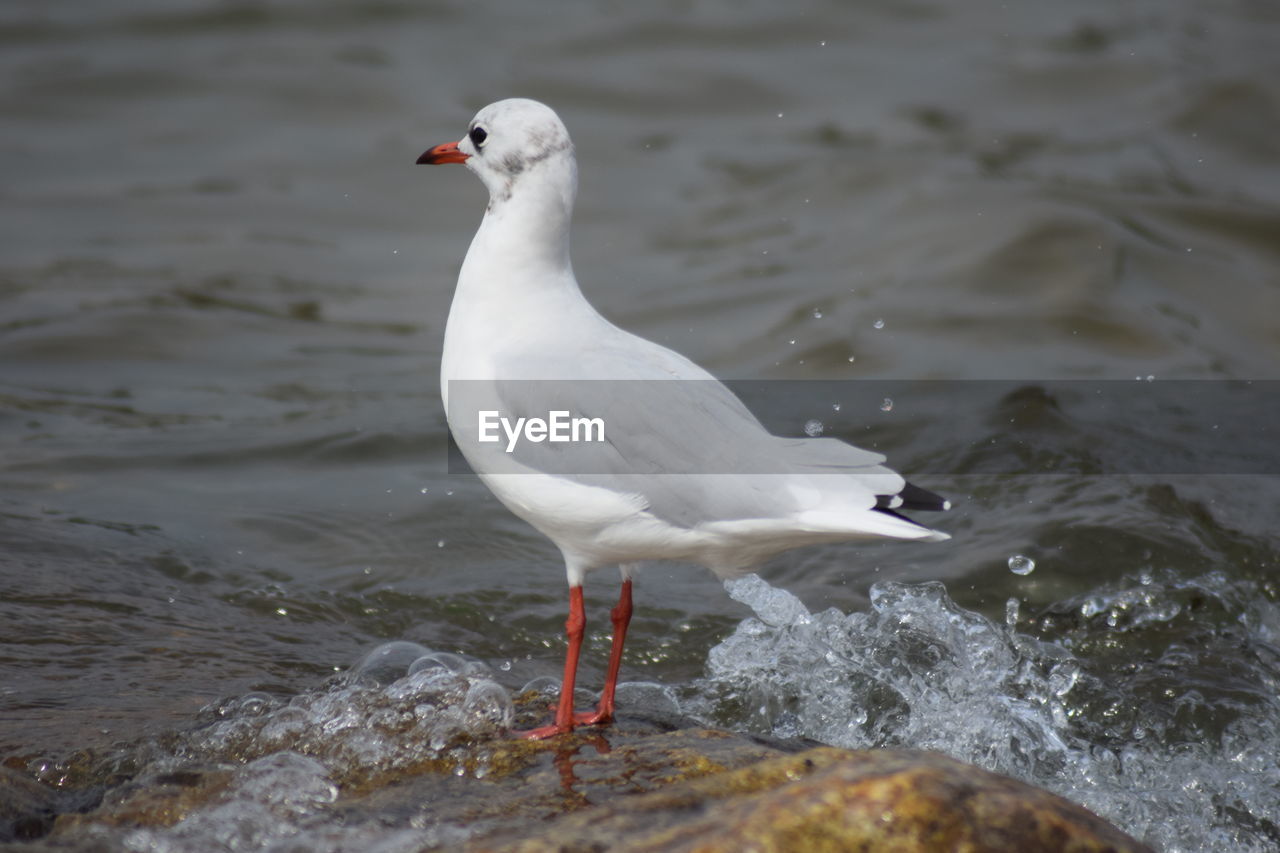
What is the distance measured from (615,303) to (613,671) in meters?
5.42

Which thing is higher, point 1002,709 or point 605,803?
point 605,803

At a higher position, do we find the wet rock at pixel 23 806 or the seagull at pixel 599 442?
the seagull at pixel 599 442

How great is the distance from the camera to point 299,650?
15.9 ft

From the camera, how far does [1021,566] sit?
574cm

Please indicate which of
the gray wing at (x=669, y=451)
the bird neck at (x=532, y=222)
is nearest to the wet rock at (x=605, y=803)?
the gray wing at (x=669, y=451)

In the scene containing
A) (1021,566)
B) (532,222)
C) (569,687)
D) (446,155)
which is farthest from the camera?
(1021,566)

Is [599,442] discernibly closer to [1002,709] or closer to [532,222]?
[532,222]

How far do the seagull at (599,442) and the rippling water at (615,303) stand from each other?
1.17 metres

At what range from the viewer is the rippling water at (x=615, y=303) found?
5.08 m

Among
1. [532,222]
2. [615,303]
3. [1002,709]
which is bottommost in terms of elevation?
[615,303]

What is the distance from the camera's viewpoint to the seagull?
3.51 meters

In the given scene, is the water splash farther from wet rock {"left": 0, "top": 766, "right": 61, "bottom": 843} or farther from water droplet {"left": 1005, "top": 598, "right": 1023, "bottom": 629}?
wet rock {"left": 0, "top": 766, "right": 61, "bottom": 843}

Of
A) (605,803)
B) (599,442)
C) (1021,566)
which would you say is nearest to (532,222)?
(599,442)

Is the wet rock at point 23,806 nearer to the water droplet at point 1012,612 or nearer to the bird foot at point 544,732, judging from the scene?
the bird foot at point 544,732
